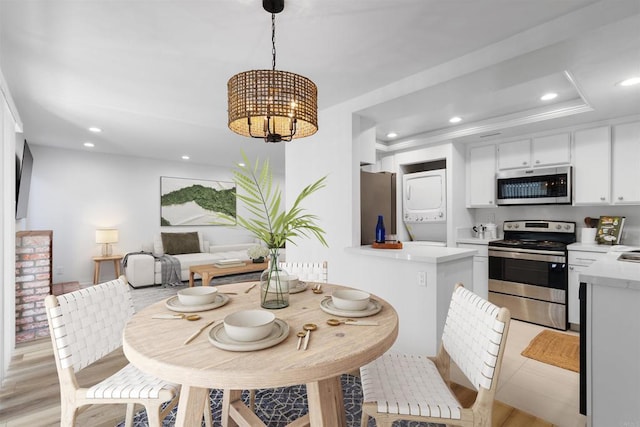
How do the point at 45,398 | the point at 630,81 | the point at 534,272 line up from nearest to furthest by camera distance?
the point at 45,398
the point at 630,81
the point at 534,272

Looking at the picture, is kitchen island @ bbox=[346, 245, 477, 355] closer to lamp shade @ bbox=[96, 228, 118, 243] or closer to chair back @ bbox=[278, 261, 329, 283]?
chair back @ bbox=[278, 261, 329, 283]

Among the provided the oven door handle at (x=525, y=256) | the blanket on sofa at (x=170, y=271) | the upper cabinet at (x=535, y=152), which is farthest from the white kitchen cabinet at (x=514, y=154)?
the blanket on sofa at (x=170, y=271)

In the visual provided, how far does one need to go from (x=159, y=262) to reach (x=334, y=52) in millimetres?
4622

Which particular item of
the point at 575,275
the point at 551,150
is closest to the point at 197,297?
the point at 575,275

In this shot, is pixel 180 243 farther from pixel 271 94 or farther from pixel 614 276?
pixel 614 276

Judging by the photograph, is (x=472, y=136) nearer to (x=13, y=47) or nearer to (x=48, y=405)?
(x=13, y=47)

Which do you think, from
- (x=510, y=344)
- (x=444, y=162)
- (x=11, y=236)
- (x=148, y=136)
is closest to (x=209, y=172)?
(x=148, y=136)

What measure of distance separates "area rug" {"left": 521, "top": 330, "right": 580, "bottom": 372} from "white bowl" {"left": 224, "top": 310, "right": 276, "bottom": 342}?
265 cm

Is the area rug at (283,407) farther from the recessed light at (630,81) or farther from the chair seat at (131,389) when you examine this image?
the recessed light at (630,81)

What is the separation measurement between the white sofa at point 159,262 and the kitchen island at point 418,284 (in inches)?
121

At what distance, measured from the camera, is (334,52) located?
2062mm

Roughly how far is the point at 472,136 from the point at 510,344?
2.44 m

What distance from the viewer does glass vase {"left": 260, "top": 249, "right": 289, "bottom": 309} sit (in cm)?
145

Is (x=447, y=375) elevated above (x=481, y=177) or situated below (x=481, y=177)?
below
